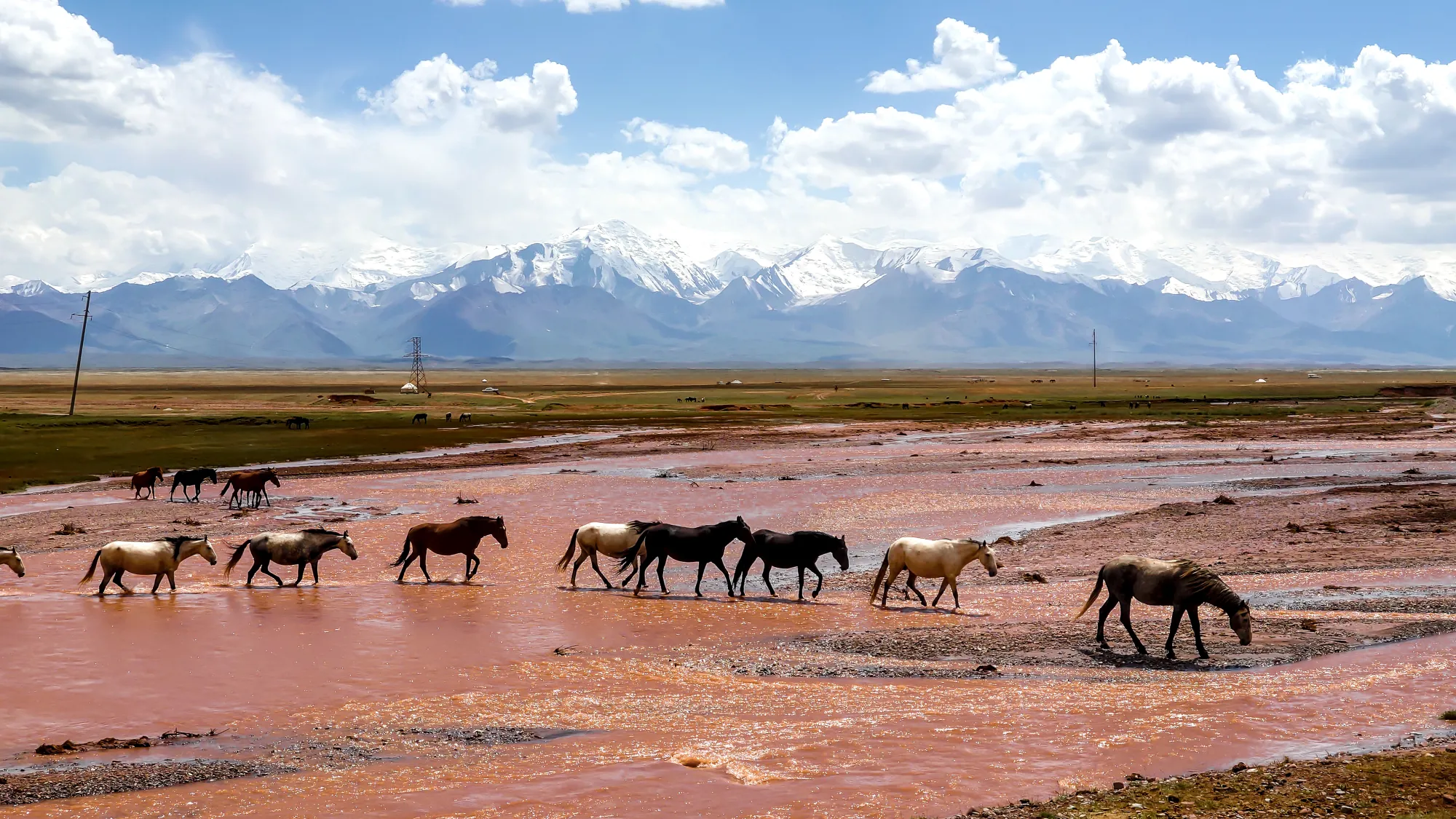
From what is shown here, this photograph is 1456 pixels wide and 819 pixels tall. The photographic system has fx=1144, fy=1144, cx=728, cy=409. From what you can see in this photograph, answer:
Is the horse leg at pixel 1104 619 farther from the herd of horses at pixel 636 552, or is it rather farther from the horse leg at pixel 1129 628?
the herd of horses at pixel 636 552

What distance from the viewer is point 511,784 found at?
11.6 meters

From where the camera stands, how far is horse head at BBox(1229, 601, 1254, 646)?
16438mm

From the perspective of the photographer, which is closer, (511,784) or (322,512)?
(511,784)

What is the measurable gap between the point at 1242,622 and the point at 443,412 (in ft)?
297

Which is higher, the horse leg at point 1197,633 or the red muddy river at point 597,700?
the horse leg at point 1197,633

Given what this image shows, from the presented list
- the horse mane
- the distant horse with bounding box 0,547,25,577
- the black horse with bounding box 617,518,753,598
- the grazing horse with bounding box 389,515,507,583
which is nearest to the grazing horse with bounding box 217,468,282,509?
the distant horse with bounding box 0,547,25,577

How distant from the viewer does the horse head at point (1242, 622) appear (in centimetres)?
1644

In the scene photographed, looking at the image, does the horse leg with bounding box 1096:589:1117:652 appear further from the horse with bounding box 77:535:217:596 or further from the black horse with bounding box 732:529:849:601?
the horse with bounding box 77:535:217:596

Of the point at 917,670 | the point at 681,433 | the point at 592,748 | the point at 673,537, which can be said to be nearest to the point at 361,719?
the point at 592,748

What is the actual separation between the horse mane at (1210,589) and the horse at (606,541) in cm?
1064

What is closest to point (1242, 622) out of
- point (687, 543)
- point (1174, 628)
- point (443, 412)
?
point (1174, 628)

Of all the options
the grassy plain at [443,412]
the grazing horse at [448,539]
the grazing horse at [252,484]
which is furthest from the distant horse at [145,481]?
the grazing horse at [448,539]

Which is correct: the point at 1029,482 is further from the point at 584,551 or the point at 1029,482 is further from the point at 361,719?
the point at 361,719

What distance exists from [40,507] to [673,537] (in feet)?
83.1
